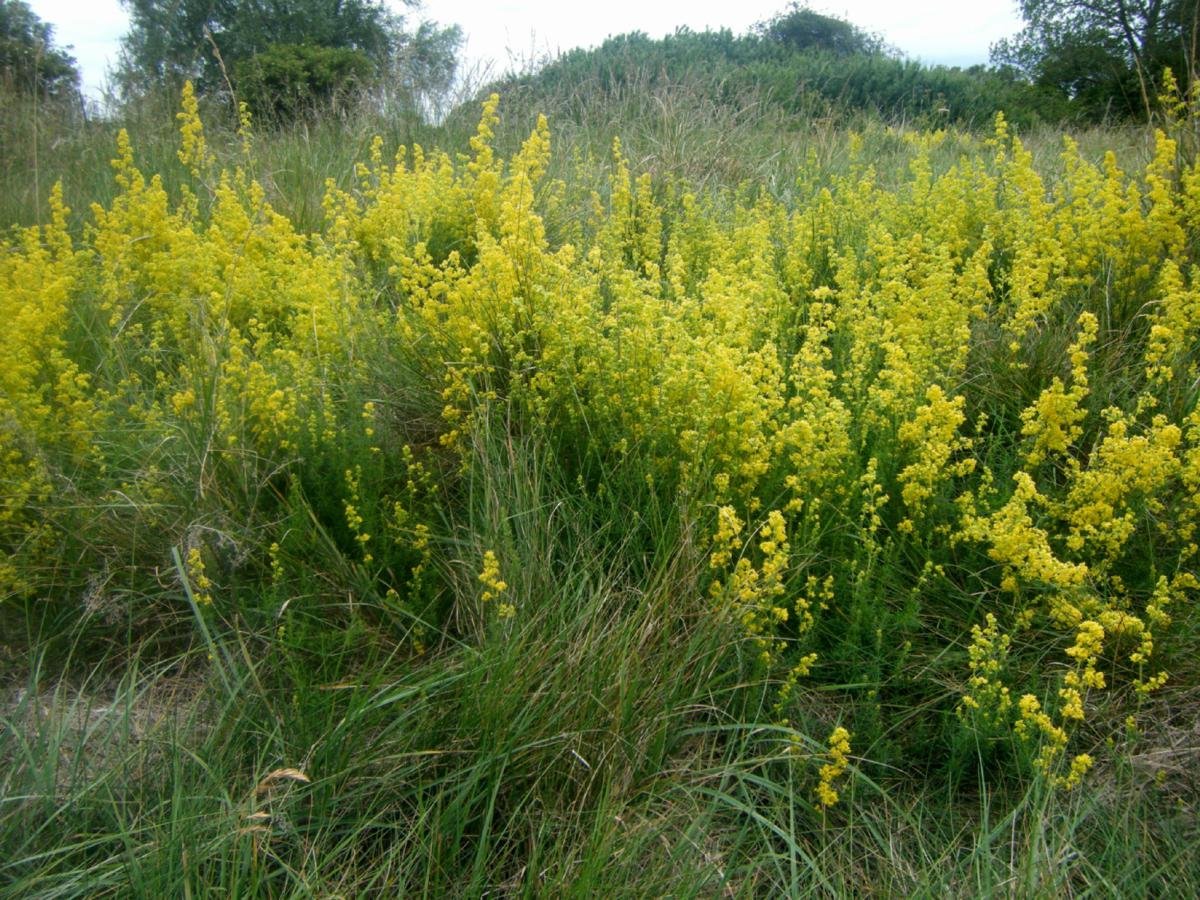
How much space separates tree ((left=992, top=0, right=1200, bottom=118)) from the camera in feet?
30.4

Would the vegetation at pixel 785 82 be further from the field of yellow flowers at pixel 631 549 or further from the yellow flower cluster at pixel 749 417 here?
the field of yellow flowers at pixel 631 549

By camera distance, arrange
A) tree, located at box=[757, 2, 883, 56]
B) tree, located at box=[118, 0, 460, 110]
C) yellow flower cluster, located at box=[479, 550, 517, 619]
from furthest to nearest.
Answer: tree, located at box=[757, 2, 883, 56]
tree, located at box=[118, 0, 460, 110]
yellow flower cluster, located at box=[479, 550, 517, 619]

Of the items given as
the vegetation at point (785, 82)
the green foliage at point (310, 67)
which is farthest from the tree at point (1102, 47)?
the green foliage at point (310, 67)

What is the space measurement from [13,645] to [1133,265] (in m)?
3.67

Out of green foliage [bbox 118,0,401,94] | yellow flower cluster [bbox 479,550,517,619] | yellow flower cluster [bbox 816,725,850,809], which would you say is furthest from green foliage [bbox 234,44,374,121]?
yellow flower cluster [bbox 816,725,850,809]

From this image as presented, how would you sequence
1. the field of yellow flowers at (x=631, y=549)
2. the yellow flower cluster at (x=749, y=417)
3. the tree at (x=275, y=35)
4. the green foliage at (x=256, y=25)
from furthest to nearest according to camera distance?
1. the green foliage at (x=256, y=25)
2. the tree at (x=275, y=35)
3. the yellow flower cluster at (x=749, y=417)
4. the field of yellow flowers at (x=631, y=549)

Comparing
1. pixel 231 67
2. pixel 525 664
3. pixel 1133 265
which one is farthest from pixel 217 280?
pixel 231 67

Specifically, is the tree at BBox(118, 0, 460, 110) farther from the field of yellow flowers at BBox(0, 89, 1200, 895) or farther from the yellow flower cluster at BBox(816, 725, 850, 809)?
the yellow flower cluster at BBox(816, 725, 850, 809)

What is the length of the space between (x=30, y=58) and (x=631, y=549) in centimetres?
1052

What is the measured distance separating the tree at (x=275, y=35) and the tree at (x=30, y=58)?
3.29 ft

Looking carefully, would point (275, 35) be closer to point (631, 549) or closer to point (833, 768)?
point (631, 549)

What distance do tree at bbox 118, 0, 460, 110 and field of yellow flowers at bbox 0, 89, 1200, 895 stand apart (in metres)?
9.22

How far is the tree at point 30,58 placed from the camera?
7453mm

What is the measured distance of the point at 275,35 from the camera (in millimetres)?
14969
